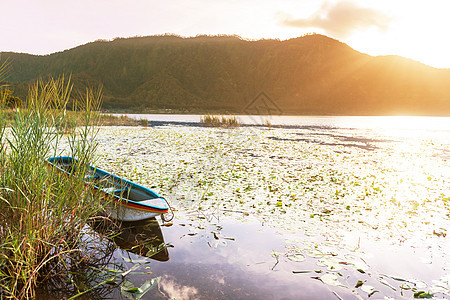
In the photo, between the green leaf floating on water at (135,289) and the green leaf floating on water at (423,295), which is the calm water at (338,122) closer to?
the green leaf floating on water at (135,289)

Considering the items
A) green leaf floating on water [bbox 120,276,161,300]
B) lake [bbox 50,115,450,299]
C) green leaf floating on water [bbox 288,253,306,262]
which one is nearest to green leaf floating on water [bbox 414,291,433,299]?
lake [bbox 50,115,450,299]

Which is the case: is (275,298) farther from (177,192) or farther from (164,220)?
(177,192)

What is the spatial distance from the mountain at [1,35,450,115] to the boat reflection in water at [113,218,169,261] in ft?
403

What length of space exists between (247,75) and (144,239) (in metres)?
161

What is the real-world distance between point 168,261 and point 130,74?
162 meters

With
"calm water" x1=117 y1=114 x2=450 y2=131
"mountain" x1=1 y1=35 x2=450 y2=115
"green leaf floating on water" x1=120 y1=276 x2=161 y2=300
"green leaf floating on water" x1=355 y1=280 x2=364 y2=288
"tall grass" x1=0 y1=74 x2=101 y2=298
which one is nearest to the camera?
"tall grass" x1=0 y1=74 x2=101 y2=298

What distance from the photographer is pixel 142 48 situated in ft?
546

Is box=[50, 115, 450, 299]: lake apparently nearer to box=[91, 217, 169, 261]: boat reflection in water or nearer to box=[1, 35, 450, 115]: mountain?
box=[91, 217, 169, 261]: boat reflection in water

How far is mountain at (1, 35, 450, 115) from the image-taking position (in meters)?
143

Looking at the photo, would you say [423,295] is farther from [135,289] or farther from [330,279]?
[135,289]

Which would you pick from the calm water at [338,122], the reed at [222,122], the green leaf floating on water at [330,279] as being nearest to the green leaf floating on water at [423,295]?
the green leaf floating on water at [330,279]

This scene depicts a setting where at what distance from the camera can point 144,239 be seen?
19.6 feet

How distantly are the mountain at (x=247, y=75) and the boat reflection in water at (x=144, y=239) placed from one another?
122941 millimetres

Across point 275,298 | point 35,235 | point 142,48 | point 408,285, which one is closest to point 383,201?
point 408,285
